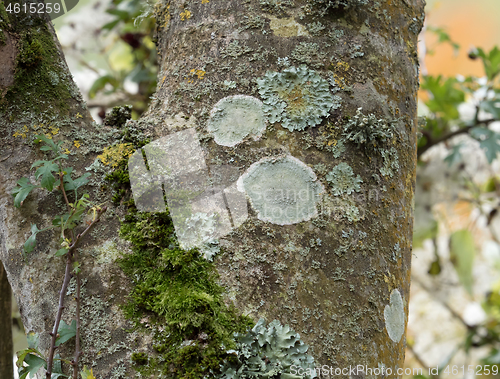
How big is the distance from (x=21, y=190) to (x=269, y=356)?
0.58 meters

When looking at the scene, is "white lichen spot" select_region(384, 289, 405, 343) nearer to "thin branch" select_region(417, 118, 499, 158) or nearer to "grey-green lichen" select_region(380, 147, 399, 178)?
"grey-green lichen" select_region(380, 147, 399, 178)

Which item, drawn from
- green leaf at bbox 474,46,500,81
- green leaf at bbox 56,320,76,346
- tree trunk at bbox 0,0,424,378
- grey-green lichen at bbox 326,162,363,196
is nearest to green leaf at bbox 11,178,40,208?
tree trunk at bbox 0,0,424,378

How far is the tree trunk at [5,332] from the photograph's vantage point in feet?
3.51

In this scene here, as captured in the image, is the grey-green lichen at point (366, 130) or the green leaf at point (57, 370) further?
the grey-green lichen at point (366, 130)

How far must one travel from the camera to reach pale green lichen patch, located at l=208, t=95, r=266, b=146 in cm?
83

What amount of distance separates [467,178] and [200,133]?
6.91 feet

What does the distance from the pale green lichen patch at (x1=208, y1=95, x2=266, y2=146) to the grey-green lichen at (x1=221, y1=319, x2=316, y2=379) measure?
38 centimetres

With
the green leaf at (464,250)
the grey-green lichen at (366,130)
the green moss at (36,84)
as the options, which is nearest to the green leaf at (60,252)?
the green moss at (36,84)

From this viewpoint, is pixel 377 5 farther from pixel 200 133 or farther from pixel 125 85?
pixel 125 85

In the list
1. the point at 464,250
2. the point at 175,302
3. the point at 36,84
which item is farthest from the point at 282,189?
the point at 464,250

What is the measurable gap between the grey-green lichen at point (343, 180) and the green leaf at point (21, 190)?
0.61m

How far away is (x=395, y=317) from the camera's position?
2.71ft

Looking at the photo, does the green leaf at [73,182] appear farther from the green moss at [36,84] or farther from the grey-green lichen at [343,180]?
the grey-green lichen at [343,180]

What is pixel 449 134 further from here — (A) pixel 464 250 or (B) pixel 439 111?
(A) pixel 464 250
